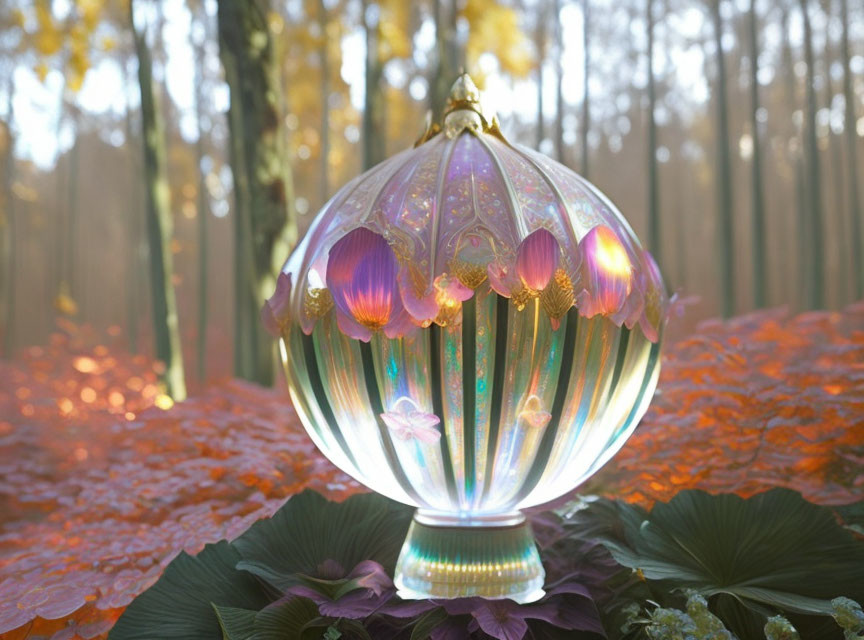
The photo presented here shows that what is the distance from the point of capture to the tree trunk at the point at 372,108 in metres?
6.91

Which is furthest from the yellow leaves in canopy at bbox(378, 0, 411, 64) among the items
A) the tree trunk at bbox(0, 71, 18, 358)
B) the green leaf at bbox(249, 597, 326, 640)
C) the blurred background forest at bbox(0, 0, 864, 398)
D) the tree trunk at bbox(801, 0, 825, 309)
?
the tree trunk at bbox(0, 71, 18, 358)

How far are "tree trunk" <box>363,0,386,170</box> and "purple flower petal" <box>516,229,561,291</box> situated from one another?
5283mm

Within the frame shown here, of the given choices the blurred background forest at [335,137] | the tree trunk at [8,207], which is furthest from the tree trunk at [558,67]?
the tree trunk at [8,207]

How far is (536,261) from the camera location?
158 centimetres

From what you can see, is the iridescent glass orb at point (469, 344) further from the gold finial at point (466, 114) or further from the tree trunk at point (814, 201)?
the tree trunk at point (814, 201)

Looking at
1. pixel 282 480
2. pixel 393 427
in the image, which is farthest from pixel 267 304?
pixel 282 480

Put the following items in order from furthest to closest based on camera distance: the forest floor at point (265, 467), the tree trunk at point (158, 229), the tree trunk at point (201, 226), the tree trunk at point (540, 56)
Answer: the tree trunk at point (201, 226) < the tree trunk at point (540, 56) < the tree trunk at point (158, 229) < the forest floor at point (265, 467)

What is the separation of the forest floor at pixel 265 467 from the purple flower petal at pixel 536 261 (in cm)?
130

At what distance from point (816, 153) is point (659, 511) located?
26.3 feet

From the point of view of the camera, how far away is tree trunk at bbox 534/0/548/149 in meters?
10.9

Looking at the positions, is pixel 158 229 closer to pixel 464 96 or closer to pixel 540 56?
pixel 464 96

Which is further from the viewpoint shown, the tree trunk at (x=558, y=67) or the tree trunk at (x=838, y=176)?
the tree trunk at (x=838, y=176)

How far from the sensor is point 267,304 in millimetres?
1883

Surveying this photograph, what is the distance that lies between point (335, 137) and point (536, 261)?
15.8 meters
